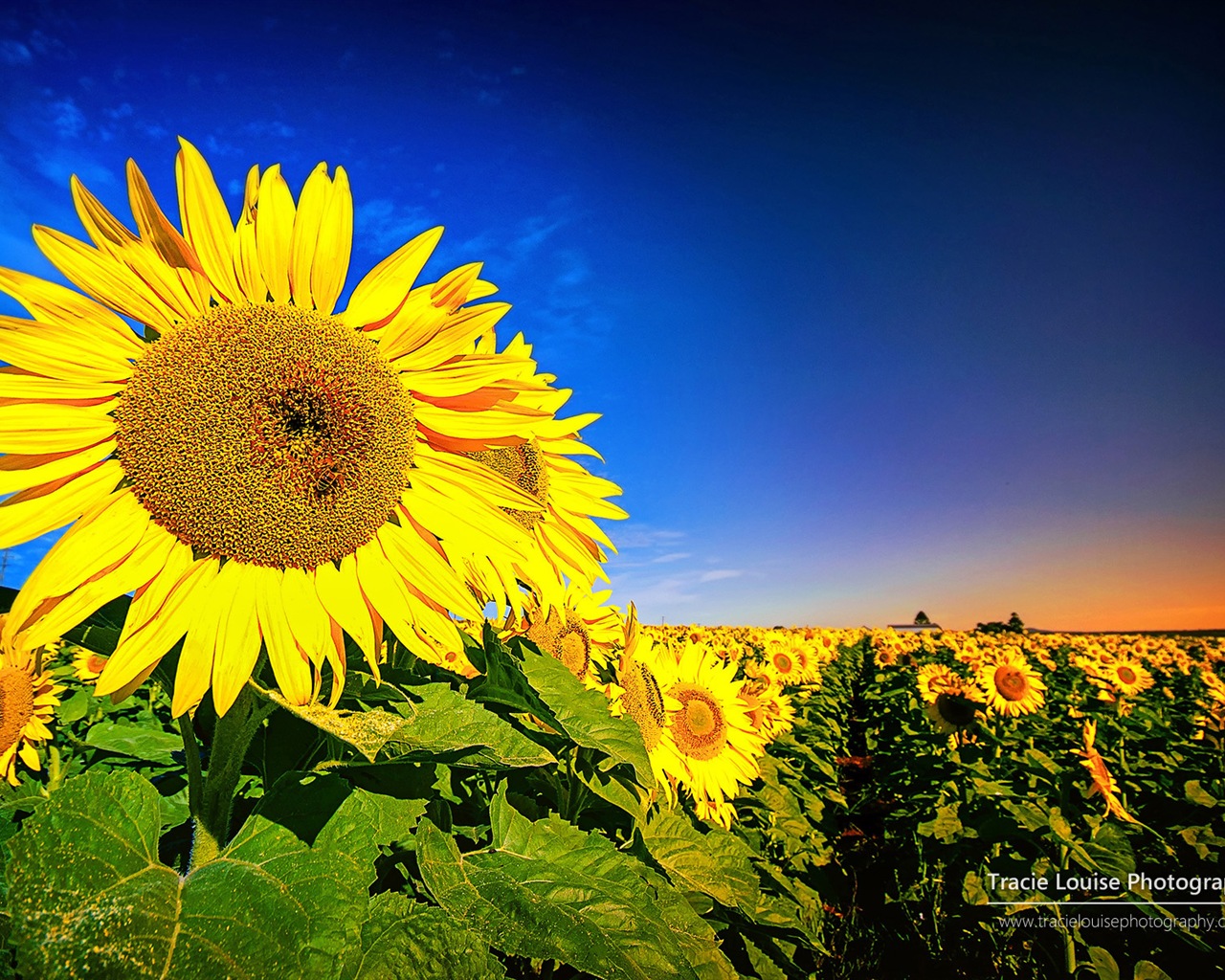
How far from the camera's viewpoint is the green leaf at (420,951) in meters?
1.30

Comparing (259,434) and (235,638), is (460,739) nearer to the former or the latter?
(235,638)

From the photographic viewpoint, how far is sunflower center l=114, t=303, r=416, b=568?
1.49 meters

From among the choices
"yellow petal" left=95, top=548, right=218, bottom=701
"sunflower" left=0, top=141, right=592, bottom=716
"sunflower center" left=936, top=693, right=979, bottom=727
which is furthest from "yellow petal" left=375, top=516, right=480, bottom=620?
"sunflower center" left=936, top=693, right=979, bottom=727

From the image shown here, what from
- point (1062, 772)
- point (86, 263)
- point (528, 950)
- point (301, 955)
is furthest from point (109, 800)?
point (1062, 772)

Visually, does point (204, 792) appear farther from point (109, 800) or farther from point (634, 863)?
point (634, 863)

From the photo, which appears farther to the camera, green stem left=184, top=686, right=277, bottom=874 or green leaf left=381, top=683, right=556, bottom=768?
green stem left=184, top=686, right=277, bottom=874

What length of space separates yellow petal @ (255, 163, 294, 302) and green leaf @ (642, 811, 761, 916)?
2.39m

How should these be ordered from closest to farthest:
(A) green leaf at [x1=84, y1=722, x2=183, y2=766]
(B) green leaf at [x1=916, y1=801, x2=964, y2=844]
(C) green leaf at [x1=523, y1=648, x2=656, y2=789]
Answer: (C) green leaf at [x1=523, y1=648, x2=656, y2=789] < (A) green leaf at [x1=84, y1=722, x2=183, y2=766] < (B) green leaf at [x1=916, y1=801, x2=964, y2=844]

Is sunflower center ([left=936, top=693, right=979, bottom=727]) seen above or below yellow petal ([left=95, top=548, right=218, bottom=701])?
above

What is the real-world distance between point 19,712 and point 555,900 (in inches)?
124

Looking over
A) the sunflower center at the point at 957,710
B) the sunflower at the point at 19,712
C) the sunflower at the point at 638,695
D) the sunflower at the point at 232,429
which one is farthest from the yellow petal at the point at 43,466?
the sunflower center at the point at 957,710

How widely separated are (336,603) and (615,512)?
1.22 metres

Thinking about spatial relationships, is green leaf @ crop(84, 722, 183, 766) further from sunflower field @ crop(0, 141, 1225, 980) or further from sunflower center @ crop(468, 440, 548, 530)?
sunflower center @ crop(468, 440, 548, 530)

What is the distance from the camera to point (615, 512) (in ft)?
8.62
